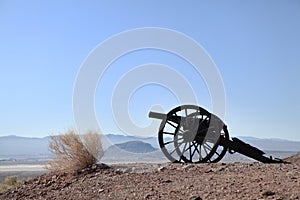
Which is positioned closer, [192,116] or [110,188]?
[110,188]

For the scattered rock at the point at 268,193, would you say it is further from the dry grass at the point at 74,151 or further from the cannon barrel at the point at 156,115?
the dry grass at the point at 74,151

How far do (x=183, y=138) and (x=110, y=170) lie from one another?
270cm

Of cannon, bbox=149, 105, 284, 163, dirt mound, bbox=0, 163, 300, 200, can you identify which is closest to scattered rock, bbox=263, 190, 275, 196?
dirt mound, bbox=0, 163, 300, 200

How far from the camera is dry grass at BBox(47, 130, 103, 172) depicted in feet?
52.6

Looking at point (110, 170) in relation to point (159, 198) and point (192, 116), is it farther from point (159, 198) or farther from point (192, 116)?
point (159, 198)

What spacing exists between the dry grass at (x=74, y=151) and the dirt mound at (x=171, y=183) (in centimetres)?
44

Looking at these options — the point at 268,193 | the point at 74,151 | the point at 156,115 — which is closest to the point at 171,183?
the point at 268,193

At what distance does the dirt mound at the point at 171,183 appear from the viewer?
9.96 metres

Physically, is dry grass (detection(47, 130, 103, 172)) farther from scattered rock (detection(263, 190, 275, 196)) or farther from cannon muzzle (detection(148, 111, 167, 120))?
scattered rock (detection(263, 190, 275, 196))

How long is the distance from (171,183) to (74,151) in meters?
5.45

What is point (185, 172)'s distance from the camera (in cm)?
1331

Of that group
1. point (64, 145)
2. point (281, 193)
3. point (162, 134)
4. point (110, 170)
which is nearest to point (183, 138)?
point (162, 134)

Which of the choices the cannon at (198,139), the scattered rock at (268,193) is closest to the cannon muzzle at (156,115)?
the cannon at (198,139)

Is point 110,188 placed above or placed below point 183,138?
below
